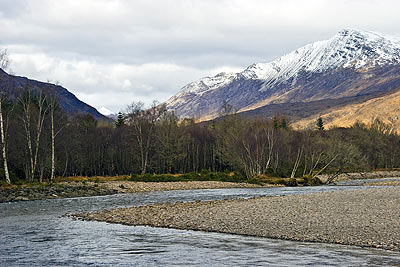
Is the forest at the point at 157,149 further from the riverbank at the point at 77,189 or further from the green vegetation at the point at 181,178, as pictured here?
the riverbank at the point at 77,189

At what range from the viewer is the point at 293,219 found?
26.9m

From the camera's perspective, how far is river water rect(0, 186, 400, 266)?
17.4m

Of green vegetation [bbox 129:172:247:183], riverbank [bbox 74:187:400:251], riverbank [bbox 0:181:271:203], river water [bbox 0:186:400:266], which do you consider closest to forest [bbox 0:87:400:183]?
green vegetation [bbox 129:172:247:183]

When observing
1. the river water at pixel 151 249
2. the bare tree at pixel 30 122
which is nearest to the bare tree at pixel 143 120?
the bare tree at pixel 30 122

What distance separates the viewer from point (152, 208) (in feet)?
116

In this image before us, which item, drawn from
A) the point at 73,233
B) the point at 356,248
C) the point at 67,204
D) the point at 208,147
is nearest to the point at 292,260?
the point at 356,248

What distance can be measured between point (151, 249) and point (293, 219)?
10.2 metres

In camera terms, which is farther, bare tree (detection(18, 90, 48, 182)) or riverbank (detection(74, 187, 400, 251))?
bare tree (detection(18, 90, 48, 182))

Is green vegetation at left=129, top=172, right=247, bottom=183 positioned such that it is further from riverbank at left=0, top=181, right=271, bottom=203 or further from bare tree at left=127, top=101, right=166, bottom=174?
bare tree at left=127, top=101, right=166, bottom=174

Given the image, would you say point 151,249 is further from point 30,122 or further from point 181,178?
point 181,178

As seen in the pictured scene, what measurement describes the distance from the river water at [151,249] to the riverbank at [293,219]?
136cm

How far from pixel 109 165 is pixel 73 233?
251ft

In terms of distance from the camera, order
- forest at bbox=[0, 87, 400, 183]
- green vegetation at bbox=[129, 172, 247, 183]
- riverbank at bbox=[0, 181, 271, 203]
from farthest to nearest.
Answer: green vegetation at bbox=[129, 172, 247, 183], forest at bbox=[0, 87, 400, 183], riverbank at bbox=[0, 181, 271, 203]

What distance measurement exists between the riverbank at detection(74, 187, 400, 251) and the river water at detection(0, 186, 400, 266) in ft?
4.46
